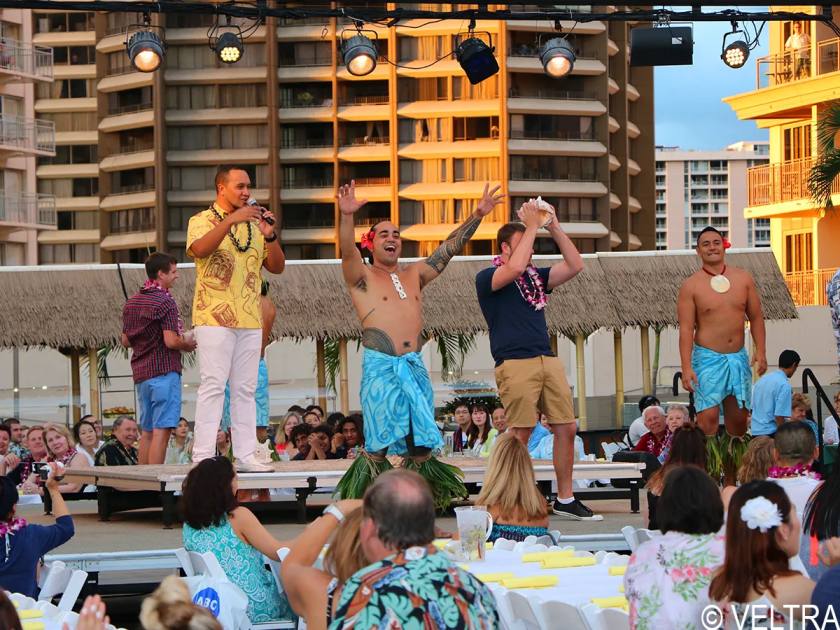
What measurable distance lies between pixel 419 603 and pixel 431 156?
72638 mm

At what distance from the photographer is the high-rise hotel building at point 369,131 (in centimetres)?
7569

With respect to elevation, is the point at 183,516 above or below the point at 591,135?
below

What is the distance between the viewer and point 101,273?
80.2 ft

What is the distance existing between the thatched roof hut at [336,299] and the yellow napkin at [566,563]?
1709 centimetres

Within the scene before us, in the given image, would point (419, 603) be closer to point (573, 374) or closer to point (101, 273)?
point (101, 273)

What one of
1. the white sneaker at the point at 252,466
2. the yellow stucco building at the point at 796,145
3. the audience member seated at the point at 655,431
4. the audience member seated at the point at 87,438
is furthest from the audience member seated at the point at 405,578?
the yellow stucco building at the point at 796,145

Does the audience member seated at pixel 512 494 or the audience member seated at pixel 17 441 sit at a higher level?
the audience member seated at pixel 512 494

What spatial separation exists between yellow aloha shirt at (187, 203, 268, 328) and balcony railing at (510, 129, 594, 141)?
65762 mm

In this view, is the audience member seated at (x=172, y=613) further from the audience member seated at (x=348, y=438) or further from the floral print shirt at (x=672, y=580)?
the audience member seated at (x=348, y=438)

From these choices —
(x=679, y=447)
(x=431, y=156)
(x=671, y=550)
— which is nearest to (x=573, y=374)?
(x=431, y=156)

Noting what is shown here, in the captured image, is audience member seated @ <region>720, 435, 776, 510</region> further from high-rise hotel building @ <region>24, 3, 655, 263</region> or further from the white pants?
high-rise hotel building @ <region>24, 3, 655, 263</region>

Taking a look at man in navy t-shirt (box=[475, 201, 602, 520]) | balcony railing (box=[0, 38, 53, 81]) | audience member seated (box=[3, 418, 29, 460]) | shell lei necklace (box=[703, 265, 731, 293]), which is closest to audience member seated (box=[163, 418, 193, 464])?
audience member seated (box=[3, 418, 29, 460])

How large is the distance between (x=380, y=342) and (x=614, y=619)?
4700mm

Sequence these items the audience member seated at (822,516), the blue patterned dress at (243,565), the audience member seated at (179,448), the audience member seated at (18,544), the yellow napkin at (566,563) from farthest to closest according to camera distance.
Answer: the audience member seated at (179,448)
the blue patterned dress at (243,565)
the audience member seated at (18,544)
the yellow napkin at (566,563)
the audience member seated at (822,516)
